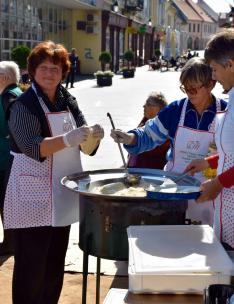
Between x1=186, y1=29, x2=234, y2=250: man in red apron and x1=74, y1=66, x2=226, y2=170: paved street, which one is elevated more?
x1=186, y1=29, x2=234, y2=250: man in red apron

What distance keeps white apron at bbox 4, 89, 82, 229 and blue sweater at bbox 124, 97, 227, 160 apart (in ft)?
1.50

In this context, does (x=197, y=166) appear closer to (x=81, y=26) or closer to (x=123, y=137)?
(x=123, y=137)

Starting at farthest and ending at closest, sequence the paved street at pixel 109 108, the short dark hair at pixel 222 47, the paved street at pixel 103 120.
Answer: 1. the paved street at pixel 109 108
2. the paved street at pixel 103 120
3. the short dark hair at pixel 222 47

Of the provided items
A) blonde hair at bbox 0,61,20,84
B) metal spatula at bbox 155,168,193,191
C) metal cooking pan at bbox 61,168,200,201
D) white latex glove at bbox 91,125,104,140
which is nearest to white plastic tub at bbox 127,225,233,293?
metal cooking pan at bbox 61,168,200,201

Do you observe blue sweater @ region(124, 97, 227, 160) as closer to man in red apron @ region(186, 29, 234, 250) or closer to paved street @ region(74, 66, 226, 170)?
man in red apron @ region(186, 29, 234, 250)

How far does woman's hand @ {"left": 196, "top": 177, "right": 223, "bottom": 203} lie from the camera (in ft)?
7.63

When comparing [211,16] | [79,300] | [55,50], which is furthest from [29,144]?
[211,16]

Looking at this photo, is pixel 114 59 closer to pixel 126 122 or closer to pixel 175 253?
pixel 126 122

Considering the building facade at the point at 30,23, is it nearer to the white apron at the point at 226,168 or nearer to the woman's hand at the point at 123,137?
the woman's hand at the point at 123,137

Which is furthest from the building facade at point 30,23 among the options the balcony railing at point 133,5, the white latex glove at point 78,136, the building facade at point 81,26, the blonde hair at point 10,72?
the white latex glove at point 78,136

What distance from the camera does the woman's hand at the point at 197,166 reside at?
9.30ft

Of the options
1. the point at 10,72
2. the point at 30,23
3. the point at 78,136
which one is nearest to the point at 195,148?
the point at 78,136

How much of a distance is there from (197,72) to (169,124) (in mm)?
370

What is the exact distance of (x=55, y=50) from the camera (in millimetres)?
3061
